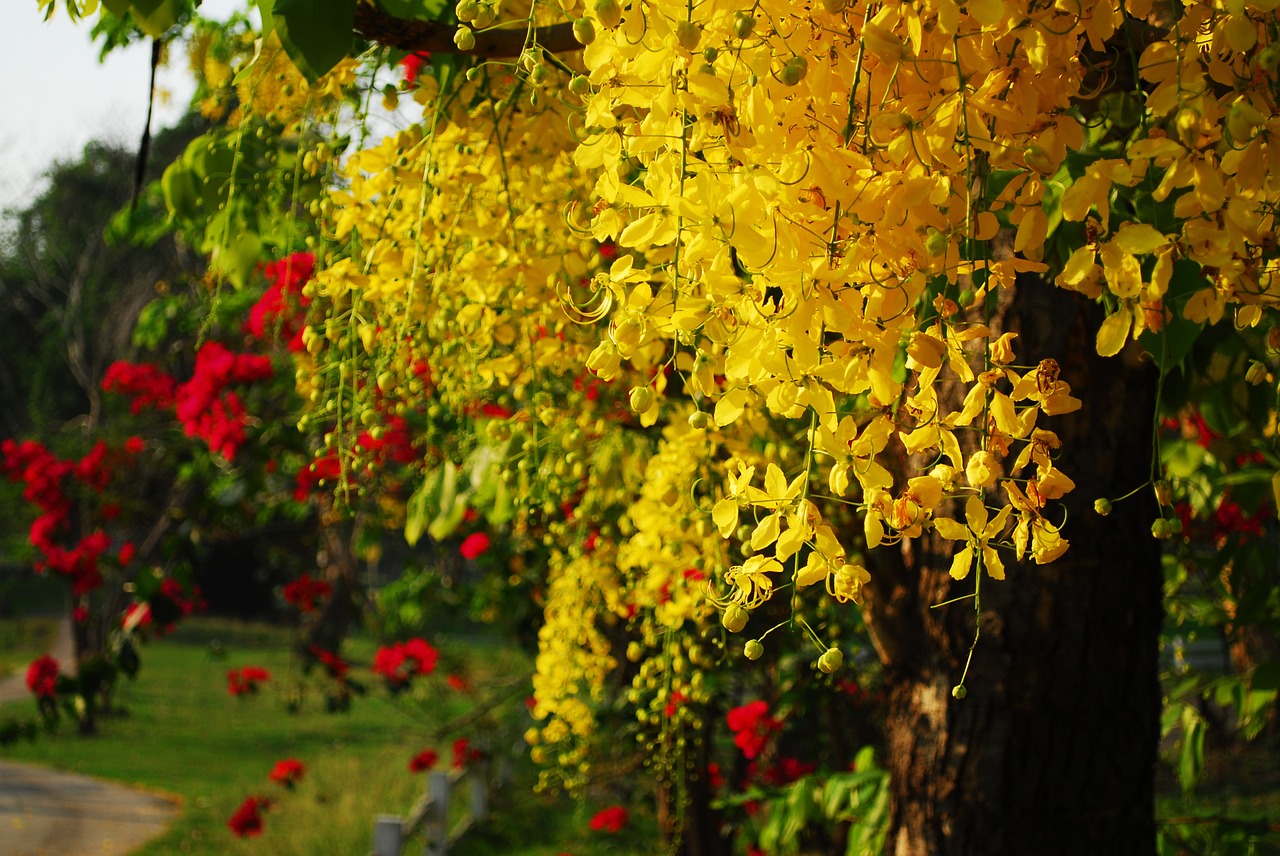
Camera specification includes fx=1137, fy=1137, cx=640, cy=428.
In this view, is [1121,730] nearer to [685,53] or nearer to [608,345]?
[608,345]

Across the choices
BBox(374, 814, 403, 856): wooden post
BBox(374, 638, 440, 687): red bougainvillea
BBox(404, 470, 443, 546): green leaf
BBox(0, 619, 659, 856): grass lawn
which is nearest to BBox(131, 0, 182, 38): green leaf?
BBox(404, 470, 443, 546): green leaf

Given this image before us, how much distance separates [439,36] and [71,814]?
23.7 ft

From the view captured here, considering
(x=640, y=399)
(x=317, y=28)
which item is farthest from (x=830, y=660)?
(x=317, y=28)

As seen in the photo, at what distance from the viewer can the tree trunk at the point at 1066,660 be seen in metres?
1.54

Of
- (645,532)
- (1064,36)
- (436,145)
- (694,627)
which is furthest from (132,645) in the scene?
(1064,36)

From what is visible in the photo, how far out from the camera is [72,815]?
698cm

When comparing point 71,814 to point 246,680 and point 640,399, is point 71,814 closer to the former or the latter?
point 246,680

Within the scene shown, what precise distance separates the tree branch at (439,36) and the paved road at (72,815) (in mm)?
6357

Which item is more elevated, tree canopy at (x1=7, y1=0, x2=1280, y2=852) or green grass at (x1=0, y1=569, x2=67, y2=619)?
green grass at (x1=0, y1=569, x2=67, y2=619)

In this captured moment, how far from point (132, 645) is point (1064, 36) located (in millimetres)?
4025

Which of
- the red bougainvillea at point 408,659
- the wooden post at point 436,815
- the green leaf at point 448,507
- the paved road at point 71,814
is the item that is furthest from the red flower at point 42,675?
the green leaf at point 448,507

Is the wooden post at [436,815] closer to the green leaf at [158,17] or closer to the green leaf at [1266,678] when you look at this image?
the green leaf at [1266,678]

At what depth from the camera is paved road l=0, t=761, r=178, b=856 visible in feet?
21.0

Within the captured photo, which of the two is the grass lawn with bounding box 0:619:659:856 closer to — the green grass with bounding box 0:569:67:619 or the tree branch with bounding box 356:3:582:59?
the tree branch with bounding box 356:3:582:59
